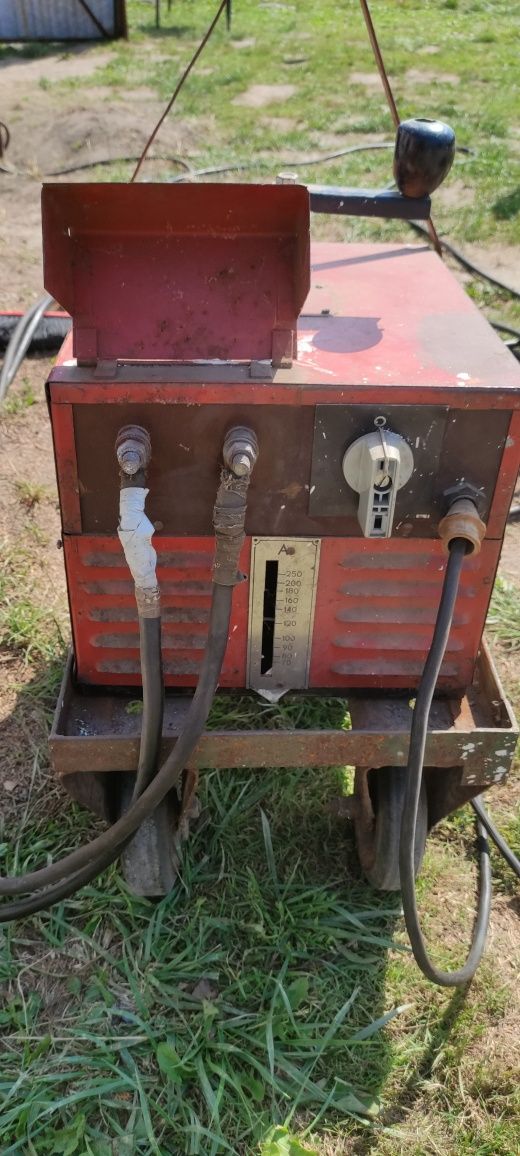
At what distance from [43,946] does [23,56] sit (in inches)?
497

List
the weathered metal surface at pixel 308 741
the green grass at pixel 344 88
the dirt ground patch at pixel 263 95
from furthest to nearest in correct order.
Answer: the dirt ground patch at pixel 263 95
the green grass at pixel 344 88
the weathered metal surface at pixel 308 741

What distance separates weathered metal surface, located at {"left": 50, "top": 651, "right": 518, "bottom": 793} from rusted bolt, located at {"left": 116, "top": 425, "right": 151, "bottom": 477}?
20.8 inches

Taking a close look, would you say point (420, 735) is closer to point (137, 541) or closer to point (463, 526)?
point (463, 526)

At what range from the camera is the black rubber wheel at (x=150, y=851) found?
6.57 feet

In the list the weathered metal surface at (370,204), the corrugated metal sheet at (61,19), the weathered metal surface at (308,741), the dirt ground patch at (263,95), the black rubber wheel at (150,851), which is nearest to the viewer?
the weathered metal surface at (308,741)

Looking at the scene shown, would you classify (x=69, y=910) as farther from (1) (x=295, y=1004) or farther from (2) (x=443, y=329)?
(2) (x=443, y=329)

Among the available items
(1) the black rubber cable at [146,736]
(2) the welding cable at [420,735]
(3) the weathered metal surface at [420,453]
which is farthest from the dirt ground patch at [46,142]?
(2) the welding cable at [420,735]

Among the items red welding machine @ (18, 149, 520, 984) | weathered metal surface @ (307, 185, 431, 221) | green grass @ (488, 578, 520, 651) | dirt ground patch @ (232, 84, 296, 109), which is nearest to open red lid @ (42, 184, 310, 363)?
red welding machine @ (18, 149, 520, 984)

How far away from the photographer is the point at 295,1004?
1969 mm

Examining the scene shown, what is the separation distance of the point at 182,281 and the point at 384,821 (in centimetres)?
122

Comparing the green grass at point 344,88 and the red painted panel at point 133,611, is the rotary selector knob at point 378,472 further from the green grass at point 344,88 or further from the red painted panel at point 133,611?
the green grass at point 344,88

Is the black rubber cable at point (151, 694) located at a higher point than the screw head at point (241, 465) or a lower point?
lower

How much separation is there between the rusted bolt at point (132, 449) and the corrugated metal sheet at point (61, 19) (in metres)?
12.4

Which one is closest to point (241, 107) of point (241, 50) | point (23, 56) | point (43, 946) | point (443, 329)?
point (241, 50)
